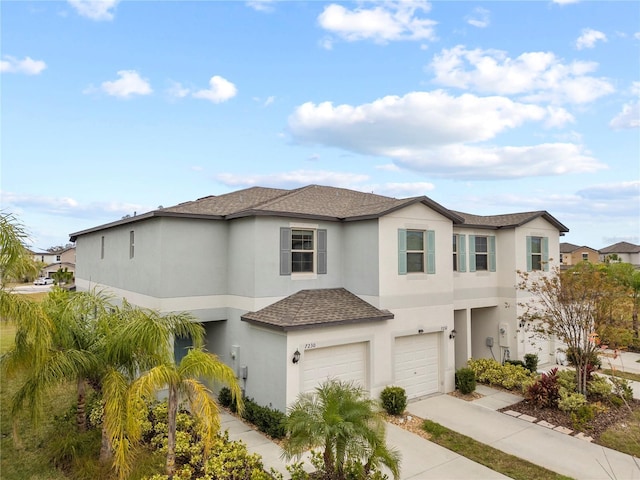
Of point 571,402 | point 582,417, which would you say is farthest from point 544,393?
point 582,417

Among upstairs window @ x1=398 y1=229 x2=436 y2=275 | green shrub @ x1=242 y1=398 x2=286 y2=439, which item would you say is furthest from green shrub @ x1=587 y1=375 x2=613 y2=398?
green shrub @ x1=242 y1=398 x2=286 y2=439

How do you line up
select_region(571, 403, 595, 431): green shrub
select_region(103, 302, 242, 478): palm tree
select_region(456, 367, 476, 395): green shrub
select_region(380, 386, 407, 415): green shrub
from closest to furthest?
select_region(103, 302, 242, 478): palm tree
select_region(571, 403, 595, 431): green shrub
select_region(380, 386, 407, 415): green shrub
select_region(456, 367, 476, 395): green shrub

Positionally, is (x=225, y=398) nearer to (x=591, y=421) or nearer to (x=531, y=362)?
(x=591, y=421)

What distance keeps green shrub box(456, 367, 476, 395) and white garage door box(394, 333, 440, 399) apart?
29.1 inches

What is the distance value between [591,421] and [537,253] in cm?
825

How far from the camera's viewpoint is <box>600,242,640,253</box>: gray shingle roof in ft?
215

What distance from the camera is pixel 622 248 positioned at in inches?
2648

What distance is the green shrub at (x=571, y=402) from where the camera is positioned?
1099cm

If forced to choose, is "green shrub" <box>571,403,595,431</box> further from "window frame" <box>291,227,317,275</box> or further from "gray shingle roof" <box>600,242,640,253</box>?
"gray shingle roof" <box>600,242,640,253</box>

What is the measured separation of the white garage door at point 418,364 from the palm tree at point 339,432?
20.1ft

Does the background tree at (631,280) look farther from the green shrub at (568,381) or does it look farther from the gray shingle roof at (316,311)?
the gray shingle roof at (316,311)

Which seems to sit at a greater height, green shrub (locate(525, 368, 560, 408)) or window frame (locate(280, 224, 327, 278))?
window frame (locate(280, 224, 327, 278))

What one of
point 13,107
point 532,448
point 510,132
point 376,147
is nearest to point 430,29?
point 510,132

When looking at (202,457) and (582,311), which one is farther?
(582,311)
